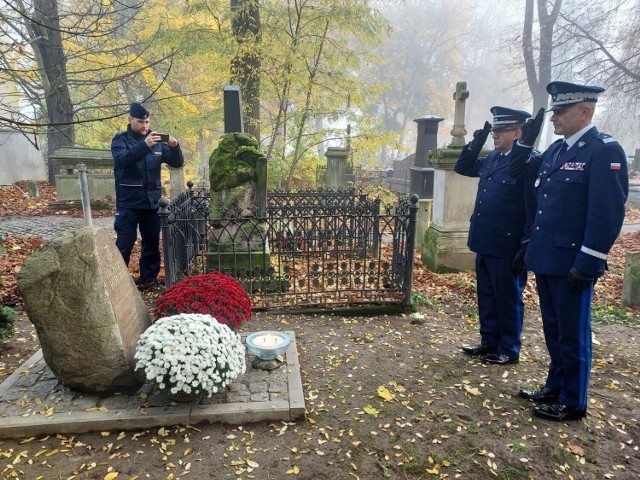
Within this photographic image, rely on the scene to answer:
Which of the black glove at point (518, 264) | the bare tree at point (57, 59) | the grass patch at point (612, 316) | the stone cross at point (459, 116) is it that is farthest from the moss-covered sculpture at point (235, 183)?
the grass patch at point (612, 316)

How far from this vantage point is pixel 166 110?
591 inches

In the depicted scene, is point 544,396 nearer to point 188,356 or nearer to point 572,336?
point 572,336

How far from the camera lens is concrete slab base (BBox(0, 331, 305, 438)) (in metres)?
2.77

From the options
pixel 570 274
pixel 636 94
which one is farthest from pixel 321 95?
pixel 636 94

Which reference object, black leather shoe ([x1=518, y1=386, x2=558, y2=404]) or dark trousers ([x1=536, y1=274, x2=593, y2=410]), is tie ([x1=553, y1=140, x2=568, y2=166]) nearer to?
dark trousers ([x1=536, y1=274, x2=593, y2=410])

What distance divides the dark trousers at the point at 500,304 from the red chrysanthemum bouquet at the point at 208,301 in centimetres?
217

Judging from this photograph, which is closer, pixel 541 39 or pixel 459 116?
pixel 459 116

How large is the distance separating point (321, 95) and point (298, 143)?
1251mm

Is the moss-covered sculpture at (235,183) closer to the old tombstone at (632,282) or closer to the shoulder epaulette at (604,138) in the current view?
the shoulder epaulette at (604,138)

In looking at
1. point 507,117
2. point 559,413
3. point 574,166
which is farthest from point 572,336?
point 507,117

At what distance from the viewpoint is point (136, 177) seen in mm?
5086

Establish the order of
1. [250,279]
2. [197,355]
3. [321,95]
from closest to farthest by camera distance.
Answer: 1. [197,355]
2. [250,279]
3. [321,95]

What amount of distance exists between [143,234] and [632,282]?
649 cm

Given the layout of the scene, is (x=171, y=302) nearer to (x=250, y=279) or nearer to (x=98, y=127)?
(x=250, y=279)
